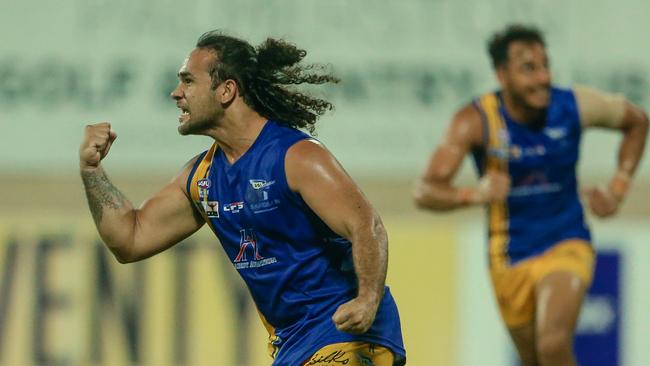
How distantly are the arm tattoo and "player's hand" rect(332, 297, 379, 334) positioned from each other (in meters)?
1.19

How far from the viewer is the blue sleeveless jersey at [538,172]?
319 inches

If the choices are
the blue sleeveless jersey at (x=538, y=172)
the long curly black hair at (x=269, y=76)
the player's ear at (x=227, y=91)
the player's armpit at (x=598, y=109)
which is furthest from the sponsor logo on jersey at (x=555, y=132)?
the player's ear at (x=227, y=91)

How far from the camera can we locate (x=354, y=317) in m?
4.94

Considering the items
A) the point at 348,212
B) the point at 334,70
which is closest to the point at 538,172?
the point at 334,70

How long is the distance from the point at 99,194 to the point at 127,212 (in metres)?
0.12

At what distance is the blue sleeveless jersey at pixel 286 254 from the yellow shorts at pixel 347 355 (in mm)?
22

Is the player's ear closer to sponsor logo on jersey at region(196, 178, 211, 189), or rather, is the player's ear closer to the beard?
the beard

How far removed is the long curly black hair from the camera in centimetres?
568

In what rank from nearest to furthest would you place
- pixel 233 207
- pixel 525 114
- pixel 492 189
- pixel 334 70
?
pixel 233 207, pixel 492 189, pixel 525 114, pixel 334 70

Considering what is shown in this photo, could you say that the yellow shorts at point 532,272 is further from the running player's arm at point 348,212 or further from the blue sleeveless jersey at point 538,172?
the running player's arm at point 348,212

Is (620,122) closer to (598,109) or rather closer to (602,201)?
(598,109)

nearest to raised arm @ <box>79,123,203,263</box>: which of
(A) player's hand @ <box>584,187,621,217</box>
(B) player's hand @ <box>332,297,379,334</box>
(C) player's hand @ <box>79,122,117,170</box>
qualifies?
(C) player's hand @ <box>79,122,117,170</box>

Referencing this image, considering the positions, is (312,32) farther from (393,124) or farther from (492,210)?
(492,210)

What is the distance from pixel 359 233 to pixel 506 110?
3175 millimetres
